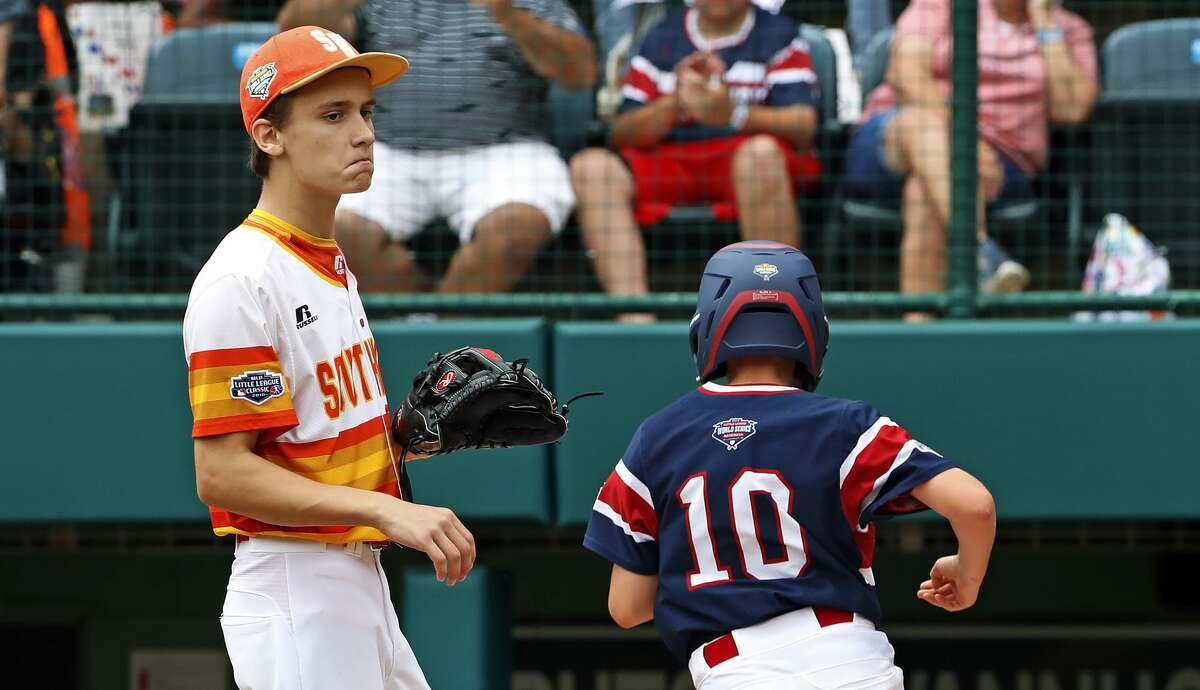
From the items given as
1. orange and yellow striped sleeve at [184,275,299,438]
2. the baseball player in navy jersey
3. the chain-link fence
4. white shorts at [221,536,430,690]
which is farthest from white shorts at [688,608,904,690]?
the chain-link fence

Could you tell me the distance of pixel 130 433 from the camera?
4453mm

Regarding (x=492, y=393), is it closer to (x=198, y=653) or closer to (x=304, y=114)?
(x=304, y=114)

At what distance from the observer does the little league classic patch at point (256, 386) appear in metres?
2.51

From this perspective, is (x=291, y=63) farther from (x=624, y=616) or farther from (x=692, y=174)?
(x=692, y=174)

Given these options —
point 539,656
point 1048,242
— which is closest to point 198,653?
point 539,656

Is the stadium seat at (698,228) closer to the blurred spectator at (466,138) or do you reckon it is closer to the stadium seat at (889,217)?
the stadium seat at (889,217)

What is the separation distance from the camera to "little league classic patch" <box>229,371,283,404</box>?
251cm

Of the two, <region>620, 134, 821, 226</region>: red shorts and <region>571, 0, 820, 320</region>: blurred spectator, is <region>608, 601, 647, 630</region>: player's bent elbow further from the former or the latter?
<region>620, 134, 821, 226</region>: red shorts

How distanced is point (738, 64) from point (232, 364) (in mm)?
2908

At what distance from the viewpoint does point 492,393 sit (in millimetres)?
2824

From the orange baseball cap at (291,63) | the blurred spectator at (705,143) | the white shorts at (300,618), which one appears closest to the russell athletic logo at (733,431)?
the white shorts at (300,618)

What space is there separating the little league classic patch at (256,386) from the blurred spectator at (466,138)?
216 cm

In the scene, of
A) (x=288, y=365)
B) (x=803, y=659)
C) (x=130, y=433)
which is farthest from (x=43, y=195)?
(x=803, y=659)

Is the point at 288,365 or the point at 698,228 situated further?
the point at 698,228
